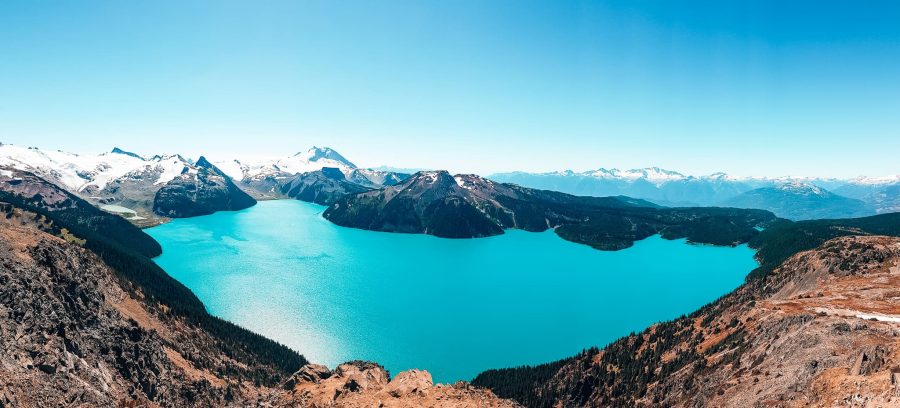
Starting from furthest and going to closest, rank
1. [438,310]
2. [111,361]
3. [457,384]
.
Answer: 1. [438,310]
2. [111,361]
3. [457,384]

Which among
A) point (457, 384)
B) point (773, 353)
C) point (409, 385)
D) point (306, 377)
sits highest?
point (773, 353)

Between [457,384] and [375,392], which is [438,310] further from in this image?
[375,392]

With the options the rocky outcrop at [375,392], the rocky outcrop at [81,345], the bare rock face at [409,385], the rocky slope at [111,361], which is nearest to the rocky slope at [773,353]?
the rocky outcrop at [375,392]

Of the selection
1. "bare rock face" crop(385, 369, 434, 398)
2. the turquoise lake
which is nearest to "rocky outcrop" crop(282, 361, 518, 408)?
"bare rock face" crop(385, 369, 434, 398)

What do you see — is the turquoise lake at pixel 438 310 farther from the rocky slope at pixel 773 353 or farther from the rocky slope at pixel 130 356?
the rocky slope at pixel 773 353

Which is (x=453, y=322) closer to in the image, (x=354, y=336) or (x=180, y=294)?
(x=354, y=336)

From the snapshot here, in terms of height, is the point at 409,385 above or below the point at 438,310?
above

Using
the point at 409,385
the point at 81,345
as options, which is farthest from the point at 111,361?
the point at 409,385

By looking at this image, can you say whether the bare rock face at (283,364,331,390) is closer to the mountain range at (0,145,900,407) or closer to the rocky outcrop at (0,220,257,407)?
the mountain range at (0,145,900,407)
